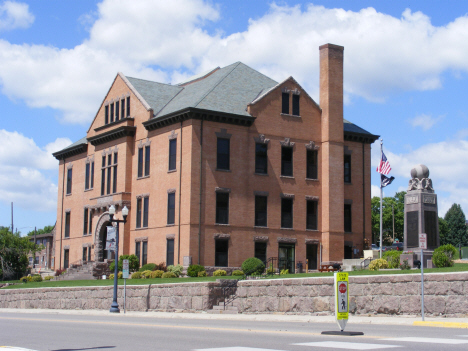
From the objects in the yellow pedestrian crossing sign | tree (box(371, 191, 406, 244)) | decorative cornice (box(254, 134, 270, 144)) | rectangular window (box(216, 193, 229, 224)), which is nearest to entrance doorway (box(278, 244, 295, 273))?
rectangular window (box(216, 193, 229, 224))

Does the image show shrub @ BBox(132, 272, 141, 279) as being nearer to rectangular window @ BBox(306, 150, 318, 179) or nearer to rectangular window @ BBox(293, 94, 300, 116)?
rectangular window @ BBox(306, 150, 318, 179)

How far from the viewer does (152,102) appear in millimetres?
50875

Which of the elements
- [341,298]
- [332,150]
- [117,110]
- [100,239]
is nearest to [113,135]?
[117,110]

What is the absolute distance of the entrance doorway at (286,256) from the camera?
154ft

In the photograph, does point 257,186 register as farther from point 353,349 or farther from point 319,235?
point 353,349

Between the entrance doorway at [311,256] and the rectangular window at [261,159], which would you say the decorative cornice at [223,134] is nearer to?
the rectangular window at [261,159]

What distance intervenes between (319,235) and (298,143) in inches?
285

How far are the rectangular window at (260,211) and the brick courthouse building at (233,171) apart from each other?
0.08m

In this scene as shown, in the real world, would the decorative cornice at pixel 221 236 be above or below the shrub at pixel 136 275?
above

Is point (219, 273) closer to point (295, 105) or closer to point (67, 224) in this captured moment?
point (295, 105)

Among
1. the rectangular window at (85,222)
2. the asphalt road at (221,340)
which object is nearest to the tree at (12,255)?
the rectangular window at (85,222)

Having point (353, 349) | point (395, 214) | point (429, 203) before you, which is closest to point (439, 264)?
point (429, 203)

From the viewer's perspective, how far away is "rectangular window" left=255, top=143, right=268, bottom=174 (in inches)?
1855

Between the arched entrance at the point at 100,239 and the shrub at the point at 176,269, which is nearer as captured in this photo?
the shrub at the point at 176,269
